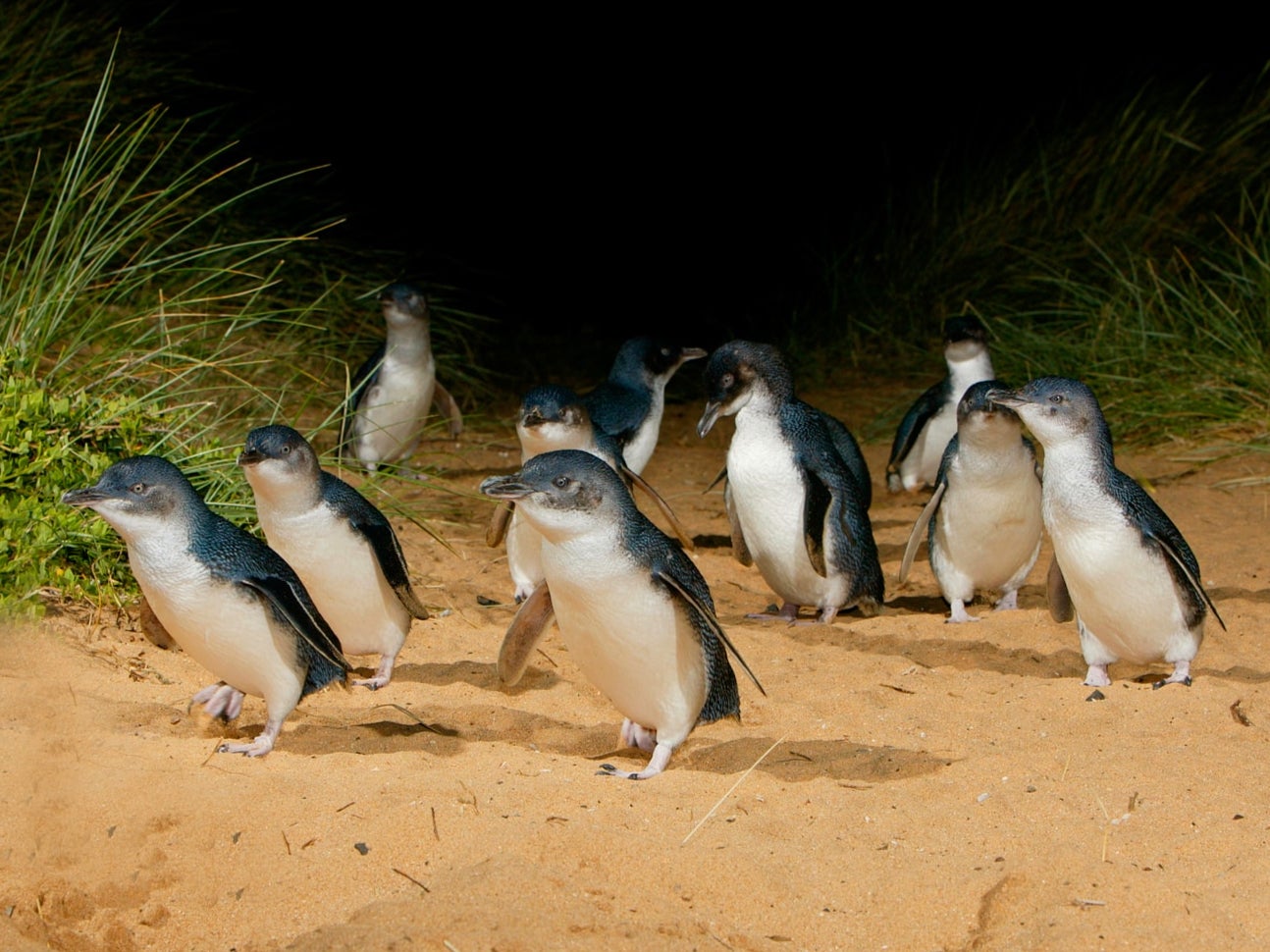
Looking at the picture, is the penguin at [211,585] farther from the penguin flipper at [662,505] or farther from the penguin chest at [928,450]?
the penguin chest at [928,450]

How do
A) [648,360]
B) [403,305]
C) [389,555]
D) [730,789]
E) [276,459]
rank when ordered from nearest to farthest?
[730,789]
[276,459]
[389,555]
[648,360]
[403,305]

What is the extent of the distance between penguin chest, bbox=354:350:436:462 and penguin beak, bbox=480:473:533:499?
365cm

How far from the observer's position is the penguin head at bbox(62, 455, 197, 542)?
11.8ft

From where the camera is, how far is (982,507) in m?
5.33

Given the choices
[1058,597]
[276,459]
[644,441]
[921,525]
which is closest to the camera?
[276,459]

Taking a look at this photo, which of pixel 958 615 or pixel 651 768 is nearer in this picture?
pixel 651 768

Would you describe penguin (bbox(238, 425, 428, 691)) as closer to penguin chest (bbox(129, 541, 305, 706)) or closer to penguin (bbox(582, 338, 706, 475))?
penguin chest (bbox(129, 541, 305, 706))

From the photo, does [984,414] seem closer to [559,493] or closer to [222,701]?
[559,493]

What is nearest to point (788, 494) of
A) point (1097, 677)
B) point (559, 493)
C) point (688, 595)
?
point (1097, 677)

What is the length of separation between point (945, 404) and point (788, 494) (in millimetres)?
2219

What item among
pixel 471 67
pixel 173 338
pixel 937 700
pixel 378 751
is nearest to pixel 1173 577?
pixel 937 700

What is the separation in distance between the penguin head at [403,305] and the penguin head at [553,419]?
198 centimetres

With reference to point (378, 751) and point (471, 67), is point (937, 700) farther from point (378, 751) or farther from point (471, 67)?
point (471, 67)

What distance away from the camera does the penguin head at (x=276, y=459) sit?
4.06 m
